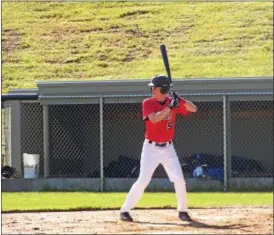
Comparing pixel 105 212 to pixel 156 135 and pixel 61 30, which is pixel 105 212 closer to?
pixel 156 135

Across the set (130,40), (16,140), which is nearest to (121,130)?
(16,140)

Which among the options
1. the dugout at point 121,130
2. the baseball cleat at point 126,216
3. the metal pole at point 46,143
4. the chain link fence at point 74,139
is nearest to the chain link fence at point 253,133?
the dugout at point 121,130

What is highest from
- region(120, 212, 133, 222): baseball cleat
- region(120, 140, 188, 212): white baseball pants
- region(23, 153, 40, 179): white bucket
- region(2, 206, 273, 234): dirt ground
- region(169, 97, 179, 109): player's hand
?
region(169, 97, 179, 109): player's hand

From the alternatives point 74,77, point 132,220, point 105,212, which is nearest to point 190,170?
point 105,212

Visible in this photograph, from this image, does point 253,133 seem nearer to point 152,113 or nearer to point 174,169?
point 174,169

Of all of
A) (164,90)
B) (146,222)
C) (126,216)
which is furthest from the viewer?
(126,216)

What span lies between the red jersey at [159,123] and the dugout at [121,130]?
19.2ft

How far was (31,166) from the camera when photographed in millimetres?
15219

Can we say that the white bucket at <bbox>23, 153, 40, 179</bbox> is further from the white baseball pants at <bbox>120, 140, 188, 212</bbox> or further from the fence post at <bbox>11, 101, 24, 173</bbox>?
Result: the white baseball pants at <bbox>120, 140, 188, 212</bbox>

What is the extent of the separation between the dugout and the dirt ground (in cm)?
466

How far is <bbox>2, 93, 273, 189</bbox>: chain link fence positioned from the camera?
16.8m

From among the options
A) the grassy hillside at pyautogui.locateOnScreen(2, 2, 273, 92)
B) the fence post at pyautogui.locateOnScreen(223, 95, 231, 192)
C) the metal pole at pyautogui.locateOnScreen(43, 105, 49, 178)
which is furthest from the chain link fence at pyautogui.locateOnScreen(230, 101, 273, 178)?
the grassy hillside at pyautogui.locateOnScreen(2, 2, 273, 92)

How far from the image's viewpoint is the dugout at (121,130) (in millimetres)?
14477

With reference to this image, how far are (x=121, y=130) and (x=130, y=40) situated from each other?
9.80 metres
